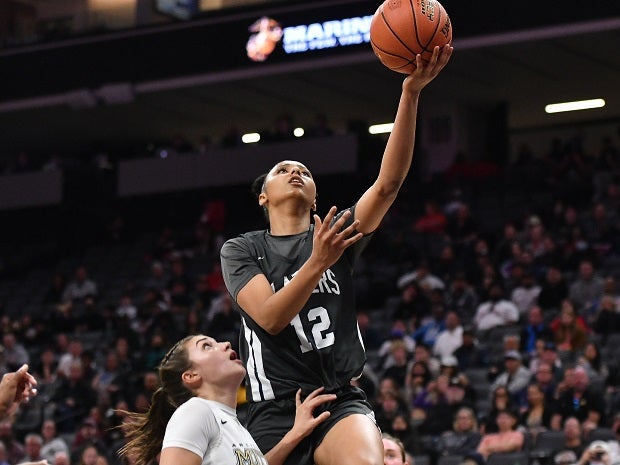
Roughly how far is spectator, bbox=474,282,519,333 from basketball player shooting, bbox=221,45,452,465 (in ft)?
31.7

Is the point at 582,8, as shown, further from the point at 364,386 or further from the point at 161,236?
the point at 161,236

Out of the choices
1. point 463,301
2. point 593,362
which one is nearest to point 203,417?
point 593,362

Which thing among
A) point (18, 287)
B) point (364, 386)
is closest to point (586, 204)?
point (364, 386)

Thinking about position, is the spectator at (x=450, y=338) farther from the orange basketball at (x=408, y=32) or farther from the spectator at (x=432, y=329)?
the orange basketball at (x=408, y=32)

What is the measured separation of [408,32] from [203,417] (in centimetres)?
183

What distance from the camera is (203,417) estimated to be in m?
4.24

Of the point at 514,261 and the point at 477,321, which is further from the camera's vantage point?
the point at 514,261

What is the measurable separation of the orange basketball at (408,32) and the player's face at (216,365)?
142 centimetres

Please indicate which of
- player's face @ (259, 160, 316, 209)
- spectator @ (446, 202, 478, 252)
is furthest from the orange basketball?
spectator @ (446, 202, 478, 252)

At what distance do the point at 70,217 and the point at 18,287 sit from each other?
7.54ft

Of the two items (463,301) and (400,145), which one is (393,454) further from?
(463,301)

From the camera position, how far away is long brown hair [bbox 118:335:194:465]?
460 centimetres

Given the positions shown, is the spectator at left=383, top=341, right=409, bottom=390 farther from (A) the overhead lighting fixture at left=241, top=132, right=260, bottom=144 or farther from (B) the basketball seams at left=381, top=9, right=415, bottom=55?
(A) the overhead lighting fixture at left=241, top=132, right=260, bottom=144

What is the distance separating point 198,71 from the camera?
Answer: 2111cm
